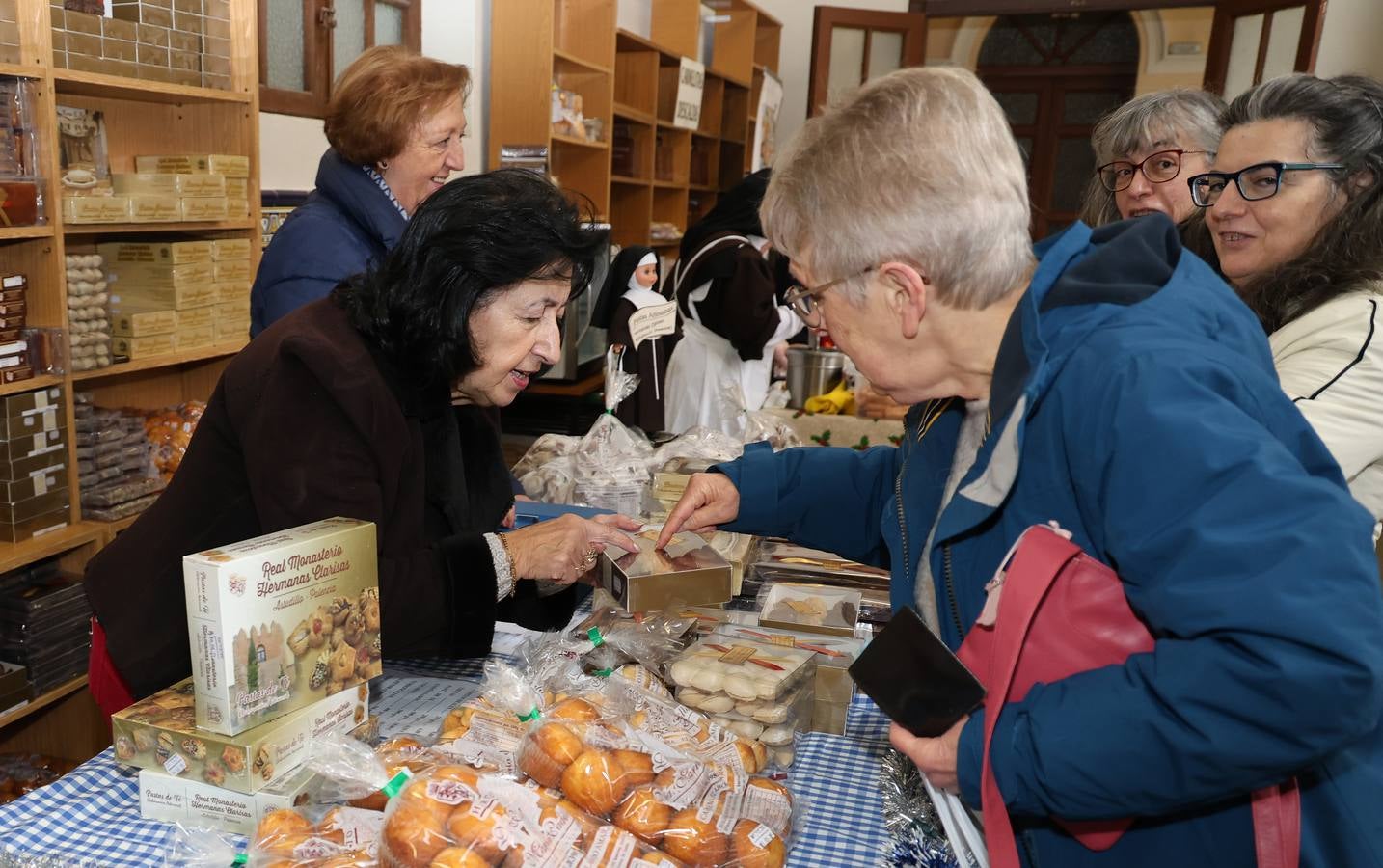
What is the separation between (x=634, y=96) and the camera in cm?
685

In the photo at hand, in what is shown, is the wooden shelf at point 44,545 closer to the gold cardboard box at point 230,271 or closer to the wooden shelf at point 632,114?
the gold cardboard box at point 230,271

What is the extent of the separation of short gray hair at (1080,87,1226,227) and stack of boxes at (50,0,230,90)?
109 inches

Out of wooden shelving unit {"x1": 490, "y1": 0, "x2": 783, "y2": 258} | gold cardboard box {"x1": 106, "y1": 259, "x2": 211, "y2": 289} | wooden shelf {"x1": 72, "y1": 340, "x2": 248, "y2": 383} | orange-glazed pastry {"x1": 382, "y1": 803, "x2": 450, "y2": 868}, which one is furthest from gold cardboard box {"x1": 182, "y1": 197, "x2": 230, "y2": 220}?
orange-glazed pastry {"x1": 382, "y1": 803, "x2": 450, "y2": 868}

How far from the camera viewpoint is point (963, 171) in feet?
3.41

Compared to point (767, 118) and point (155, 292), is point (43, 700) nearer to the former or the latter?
point (155, 292)

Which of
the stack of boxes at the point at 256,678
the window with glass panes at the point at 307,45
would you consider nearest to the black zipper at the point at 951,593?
the stack of boxes at the point at 256,678

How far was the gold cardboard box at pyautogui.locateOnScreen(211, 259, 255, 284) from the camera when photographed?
11.1 feet

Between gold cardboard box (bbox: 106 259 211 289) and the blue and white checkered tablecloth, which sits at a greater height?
gold cardboard box (bbox: 106 259 211 289)

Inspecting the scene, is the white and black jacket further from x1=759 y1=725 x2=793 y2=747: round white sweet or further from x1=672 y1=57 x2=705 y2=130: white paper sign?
x1=672 y1=57 x2=705 y2=130: white paper sign

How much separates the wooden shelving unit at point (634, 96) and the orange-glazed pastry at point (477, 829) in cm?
340

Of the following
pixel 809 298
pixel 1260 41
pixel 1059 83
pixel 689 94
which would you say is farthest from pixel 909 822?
pixel 1059 83

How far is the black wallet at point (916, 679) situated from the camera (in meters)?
1.05

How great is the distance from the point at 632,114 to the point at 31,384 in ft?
14.4

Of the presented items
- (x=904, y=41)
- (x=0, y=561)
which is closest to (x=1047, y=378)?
(x=0, y=561)
